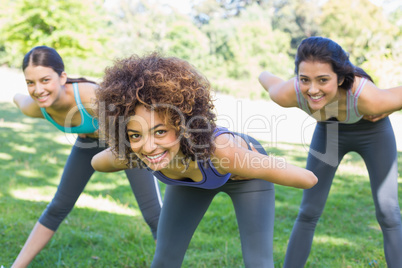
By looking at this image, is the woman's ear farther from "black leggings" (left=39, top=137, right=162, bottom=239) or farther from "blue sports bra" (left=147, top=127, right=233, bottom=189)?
"blue sports bra" (left=147, top=127, right=233, bottom=189)

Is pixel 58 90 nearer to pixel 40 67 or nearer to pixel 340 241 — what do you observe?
pixel 40 67

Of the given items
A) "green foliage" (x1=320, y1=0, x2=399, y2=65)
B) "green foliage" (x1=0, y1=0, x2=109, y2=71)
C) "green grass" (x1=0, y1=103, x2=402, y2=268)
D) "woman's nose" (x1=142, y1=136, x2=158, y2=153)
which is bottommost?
"green grass" (x1=0, y1=103, x2=402, y2=268)

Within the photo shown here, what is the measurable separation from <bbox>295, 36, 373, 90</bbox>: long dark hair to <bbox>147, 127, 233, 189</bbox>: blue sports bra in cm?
95

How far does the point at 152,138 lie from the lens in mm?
2100

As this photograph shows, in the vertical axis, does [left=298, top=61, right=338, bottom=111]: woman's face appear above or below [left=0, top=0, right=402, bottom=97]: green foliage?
below

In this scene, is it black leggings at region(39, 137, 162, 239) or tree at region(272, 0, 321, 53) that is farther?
tree at region(272, 0, 321, 53)

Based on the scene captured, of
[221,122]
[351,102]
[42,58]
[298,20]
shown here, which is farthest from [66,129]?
[298,20]

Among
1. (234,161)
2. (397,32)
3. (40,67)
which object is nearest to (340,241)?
(234,161)

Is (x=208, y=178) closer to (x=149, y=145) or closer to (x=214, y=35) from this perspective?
(x=149, y=145)

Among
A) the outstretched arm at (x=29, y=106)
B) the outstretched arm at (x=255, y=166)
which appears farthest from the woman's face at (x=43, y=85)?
the outstretched arm at (x=255, y=166)

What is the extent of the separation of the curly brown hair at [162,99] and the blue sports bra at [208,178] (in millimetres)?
90

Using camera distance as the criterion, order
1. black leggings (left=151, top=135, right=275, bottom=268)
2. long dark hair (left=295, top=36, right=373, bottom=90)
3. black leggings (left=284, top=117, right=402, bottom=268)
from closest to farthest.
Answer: black leggings (left=151, top=135, right=275, bottom=268) → long dark hair (left=295, top=36, right=373, bottom=90) → black leggings (left=284, top=117, right=402, bottom=268)

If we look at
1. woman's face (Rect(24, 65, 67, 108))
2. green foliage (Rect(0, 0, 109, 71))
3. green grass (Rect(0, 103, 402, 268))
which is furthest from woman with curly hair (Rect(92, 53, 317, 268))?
green foliage (Rect(0, 0, 109, 71))

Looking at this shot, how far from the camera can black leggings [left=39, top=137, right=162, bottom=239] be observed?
11.0 feet
